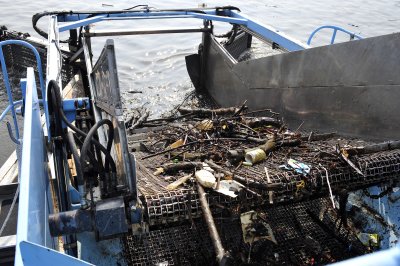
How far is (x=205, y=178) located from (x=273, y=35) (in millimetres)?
4430

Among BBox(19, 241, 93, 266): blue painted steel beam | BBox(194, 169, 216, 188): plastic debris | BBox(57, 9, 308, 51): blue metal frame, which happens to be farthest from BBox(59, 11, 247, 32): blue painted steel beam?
BBox(19, 241, 93, 266): blue painted steel beam

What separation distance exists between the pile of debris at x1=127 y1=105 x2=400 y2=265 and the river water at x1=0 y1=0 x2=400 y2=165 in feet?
15.5

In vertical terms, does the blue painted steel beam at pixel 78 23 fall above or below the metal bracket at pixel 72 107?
above

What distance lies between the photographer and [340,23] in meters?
15.8

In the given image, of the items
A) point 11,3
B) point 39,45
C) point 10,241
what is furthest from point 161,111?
point 11,3

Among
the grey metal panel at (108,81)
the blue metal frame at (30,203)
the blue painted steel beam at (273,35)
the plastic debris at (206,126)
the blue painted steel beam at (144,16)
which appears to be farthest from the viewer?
the blue painted steel beam at (144,16)

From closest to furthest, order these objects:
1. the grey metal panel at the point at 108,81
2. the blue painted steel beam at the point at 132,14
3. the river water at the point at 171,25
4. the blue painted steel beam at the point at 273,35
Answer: the grey metal panel at the point at 108,81, the blue painted steel beam at the point at 273,35, the blue painted steel beam at the point at 132,14, the river water at the point at 171,25

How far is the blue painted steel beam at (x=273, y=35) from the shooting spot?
243 inches

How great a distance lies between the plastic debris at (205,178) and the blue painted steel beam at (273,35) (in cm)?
358

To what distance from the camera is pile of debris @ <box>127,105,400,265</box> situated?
3.10 metres

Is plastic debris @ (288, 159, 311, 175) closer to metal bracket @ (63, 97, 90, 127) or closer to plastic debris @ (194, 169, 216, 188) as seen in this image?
plastic debris @ (194, 169, 216, 188)

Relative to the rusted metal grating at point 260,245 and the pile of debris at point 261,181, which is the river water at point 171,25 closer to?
the pile of debris at point 261,181

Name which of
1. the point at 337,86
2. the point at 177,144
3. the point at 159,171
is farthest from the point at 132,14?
the point at 159,171

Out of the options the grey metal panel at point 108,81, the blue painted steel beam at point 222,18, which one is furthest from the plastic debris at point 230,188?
the blue painted steel beam at point 222,18
